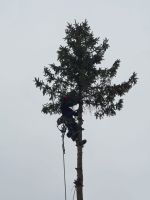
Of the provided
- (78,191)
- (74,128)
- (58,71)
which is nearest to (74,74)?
(58,71)

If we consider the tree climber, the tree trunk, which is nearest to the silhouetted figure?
the tree climber

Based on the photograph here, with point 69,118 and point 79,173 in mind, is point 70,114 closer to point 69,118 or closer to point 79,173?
point 69,118

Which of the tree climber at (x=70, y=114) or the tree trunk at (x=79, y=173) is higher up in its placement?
the tree climber at (x=70, y=114)

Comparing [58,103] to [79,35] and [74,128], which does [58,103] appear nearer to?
[74,128]

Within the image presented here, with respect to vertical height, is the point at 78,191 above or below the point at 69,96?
below

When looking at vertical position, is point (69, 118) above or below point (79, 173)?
above

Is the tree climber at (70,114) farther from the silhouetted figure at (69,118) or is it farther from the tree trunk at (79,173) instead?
the tree trunk at (79,173)

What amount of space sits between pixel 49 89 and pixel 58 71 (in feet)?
3.12

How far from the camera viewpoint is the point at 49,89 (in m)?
27.9

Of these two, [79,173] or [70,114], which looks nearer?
[79,173]

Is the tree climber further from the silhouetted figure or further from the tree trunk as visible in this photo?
the tree trunk

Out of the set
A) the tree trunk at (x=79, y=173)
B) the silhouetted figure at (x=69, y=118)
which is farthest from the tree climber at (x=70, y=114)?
the tree trunk at (x=79, y=173)

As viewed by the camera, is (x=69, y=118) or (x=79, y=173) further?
(x=69, y=118)

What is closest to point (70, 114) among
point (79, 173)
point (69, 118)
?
point (69, 118)
